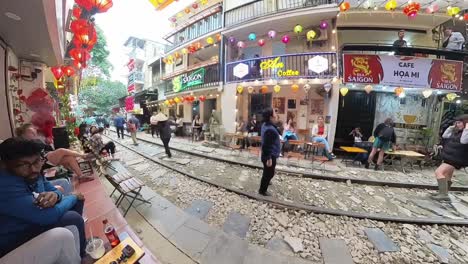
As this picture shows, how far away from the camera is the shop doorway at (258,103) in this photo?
11.2m

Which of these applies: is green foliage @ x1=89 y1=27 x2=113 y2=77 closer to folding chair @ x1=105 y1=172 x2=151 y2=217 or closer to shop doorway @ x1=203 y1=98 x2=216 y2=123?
shop doorway @ x1=203 y1=98 x2=216 y2=123

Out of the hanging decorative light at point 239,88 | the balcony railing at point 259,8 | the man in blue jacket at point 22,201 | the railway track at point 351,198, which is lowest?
the railway track at point 351,198

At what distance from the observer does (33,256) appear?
60.7 inches

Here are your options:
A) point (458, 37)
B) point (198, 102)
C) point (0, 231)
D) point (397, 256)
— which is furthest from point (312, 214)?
point (198, 102)

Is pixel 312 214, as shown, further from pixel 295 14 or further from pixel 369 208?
pixel 295 14

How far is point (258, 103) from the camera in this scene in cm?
1155

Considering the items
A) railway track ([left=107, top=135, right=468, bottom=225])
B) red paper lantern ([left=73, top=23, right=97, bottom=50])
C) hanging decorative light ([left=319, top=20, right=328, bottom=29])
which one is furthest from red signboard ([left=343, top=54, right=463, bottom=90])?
red paper lantern ([left=73, top=23, right=97, bottom=50])

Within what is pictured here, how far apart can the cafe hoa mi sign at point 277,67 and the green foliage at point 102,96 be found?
98.4ft

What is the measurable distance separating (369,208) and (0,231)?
6.11 metres

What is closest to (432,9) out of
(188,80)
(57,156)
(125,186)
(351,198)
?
(351,198)

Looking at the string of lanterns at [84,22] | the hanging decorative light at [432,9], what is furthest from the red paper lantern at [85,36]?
the hanging decorative light at [432,9]

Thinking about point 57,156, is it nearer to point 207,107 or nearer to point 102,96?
point 207,107

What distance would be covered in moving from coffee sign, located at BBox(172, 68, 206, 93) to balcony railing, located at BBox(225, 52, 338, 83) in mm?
2674

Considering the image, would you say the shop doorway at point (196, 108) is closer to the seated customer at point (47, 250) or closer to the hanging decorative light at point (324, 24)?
the hanging decorative light at point (324, 24)
